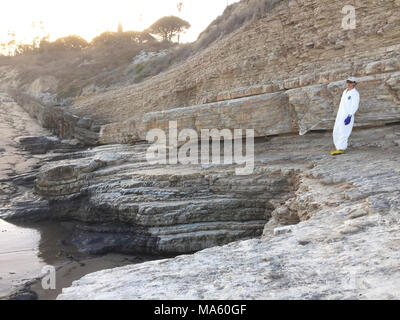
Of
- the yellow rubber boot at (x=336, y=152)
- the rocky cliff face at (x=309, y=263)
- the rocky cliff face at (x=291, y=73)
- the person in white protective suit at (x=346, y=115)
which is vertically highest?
the rocky cliff face at (x=291, y=73)

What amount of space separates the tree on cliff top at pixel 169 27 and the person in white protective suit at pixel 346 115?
→ 105 ft

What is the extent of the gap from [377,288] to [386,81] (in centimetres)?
476

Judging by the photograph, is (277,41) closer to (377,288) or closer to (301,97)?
(301,97)

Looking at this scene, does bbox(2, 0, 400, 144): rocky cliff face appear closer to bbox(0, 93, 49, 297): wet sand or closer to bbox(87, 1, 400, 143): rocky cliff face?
bbox(87, 1, 400, 143): rocky cliff face

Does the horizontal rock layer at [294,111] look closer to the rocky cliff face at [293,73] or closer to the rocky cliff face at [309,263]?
the rocky cliff face at [293,73]

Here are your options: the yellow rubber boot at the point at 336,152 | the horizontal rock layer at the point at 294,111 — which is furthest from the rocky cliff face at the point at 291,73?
the yellow rubber boot at the point at 336,152

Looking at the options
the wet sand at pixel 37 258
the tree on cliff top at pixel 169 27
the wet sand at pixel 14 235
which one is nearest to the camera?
the wet sand at pixel 37 258

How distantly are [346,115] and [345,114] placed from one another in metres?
0.02

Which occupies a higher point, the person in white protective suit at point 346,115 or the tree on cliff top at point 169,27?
the tree on cliff top at point 169,27

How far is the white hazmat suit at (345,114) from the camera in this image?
559 centimetres

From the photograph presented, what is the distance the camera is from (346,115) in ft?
18.5

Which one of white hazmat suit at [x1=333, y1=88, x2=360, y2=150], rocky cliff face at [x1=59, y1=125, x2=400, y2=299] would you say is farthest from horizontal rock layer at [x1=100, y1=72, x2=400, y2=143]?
rocky cliff face at [x1=59, y1=125, x2=400, y2=299]

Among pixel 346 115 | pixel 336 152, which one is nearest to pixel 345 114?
pixel 346 115

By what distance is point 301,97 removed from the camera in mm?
6613
